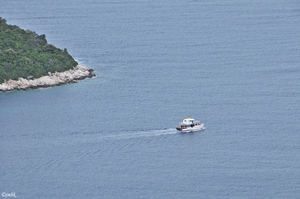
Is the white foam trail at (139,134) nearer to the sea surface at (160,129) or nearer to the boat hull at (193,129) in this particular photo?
the sea surface at (160,129)

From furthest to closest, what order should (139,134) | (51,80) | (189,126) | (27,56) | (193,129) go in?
(27,56) → (51,80) → (193,129) → (189,126) → (139,134)

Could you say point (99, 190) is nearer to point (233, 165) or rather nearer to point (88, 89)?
point (233, 165)

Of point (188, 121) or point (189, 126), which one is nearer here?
point (189, 126)

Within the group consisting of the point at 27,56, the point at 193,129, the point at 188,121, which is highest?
the point at 27,56

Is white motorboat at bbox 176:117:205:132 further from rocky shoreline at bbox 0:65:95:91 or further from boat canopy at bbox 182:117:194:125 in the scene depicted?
rocky shoreline at bbox 0:65:95:91

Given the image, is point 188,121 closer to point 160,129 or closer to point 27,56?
point 160,129

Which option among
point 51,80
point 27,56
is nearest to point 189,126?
point 51,80

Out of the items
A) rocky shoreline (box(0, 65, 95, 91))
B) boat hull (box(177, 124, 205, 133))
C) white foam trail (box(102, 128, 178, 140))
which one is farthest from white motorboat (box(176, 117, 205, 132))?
rocky shoreline (box(0, 65, 95, 91))
